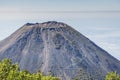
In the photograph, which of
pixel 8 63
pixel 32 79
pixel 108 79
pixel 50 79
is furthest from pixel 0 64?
pixel 108 79

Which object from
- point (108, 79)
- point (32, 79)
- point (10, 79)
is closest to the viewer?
point (10, 79)

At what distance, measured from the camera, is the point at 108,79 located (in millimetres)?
106312

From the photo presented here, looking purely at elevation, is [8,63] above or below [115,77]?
above

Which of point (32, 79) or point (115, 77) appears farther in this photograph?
point (115, 77)

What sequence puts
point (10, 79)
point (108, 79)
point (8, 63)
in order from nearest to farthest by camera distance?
point (10, 79) → point (8, 63) → point (108, 79)

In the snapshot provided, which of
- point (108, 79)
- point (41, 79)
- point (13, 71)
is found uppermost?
point (13, 71)

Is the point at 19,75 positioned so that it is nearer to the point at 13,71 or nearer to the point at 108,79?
the point at 13,71

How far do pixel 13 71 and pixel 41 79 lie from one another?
13810 millimetres

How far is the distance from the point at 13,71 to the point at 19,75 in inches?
70.7

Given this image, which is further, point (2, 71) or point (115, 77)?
point (115, 77)

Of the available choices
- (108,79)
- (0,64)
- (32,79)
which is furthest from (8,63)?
(108,79)

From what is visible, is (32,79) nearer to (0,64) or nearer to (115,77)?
(0,64)

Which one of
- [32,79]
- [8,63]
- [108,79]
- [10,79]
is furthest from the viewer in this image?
[108,79]

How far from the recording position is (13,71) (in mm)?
63062
